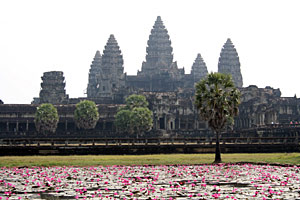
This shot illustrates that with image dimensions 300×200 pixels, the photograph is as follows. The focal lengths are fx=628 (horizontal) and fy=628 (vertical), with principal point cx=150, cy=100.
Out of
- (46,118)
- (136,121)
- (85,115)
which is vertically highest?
(85,115)

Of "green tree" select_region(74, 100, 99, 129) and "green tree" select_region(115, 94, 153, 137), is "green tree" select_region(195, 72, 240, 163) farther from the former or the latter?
"green tree" select_region(74, 100, 99, 129)

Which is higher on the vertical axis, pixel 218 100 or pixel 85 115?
pixel 85 115

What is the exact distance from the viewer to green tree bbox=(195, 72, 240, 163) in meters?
51.6

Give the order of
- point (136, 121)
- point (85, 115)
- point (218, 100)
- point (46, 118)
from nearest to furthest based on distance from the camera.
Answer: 1. point (218, 100)
2. point (136, 121)
3. point (46, 118)
4. point (85, 115)

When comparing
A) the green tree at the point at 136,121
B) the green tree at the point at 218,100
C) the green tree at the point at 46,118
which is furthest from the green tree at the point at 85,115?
the green tree at the point at 218,100

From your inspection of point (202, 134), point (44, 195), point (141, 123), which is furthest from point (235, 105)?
point (202, 134)

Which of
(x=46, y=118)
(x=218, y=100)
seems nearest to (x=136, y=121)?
(x=46, y=118)

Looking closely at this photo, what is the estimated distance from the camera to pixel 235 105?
52.6 m

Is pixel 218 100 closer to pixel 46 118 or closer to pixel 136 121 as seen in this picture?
pixel 136 121

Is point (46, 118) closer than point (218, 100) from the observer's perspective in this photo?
No

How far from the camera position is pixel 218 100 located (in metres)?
51.5

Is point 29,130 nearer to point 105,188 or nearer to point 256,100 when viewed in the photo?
point 256,100

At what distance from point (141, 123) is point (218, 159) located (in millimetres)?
80820

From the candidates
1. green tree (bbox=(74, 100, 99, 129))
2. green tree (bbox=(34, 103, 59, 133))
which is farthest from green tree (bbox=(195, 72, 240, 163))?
green tree (bbox=(74, 100, 99, 129))
